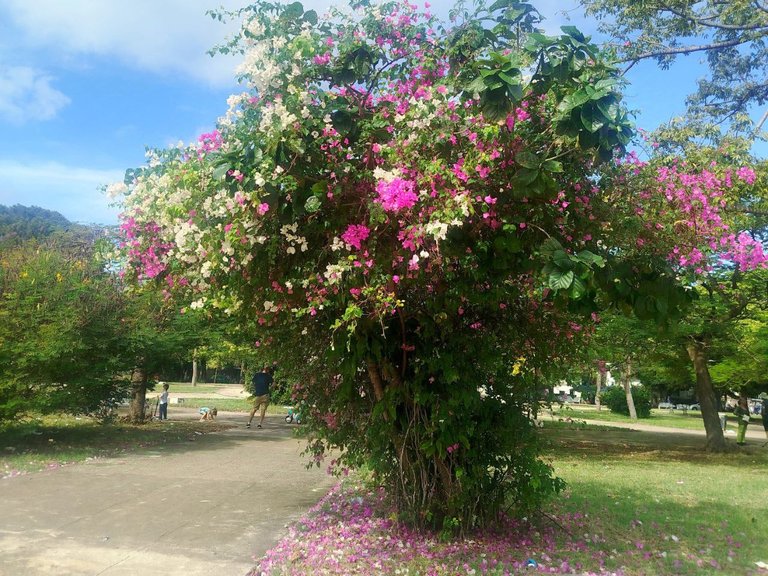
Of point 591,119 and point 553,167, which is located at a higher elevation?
point 591,119

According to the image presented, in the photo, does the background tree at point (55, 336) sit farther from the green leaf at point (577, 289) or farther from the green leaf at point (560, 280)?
the green leaf at point (577, 289)

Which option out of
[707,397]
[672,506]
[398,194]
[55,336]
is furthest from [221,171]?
[707,397]

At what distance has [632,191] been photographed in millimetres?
4211

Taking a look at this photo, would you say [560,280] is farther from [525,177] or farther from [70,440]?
[70,440]

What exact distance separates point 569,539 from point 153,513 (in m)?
4.06

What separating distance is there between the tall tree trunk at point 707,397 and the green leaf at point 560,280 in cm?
1324

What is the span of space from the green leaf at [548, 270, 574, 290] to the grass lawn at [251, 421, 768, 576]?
8.01ft

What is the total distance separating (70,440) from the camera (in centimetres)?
1120

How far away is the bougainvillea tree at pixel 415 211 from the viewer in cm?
345

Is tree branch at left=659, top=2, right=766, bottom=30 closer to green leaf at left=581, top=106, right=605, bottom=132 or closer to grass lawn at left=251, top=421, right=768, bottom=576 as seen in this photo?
grass lawn at left=251, top=421, right=768, bottom=576

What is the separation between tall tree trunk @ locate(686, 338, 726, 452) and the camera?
15.1 meters

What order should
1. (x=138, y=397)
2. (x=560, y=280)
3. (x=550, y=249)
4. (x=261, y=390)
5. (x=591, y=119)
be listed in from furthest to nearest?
(x=261, y=390) < (x=138, y=397) < (x=550, y=249) < (x=560, y=280) < (x=591, y=119)

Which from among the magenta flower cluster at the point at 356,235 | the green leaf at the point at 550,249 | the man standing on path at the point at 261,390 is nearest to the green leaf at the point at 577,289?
the green leaf at the point at 550,249

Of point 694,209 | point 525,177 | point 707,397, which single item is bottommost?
point 707,397
